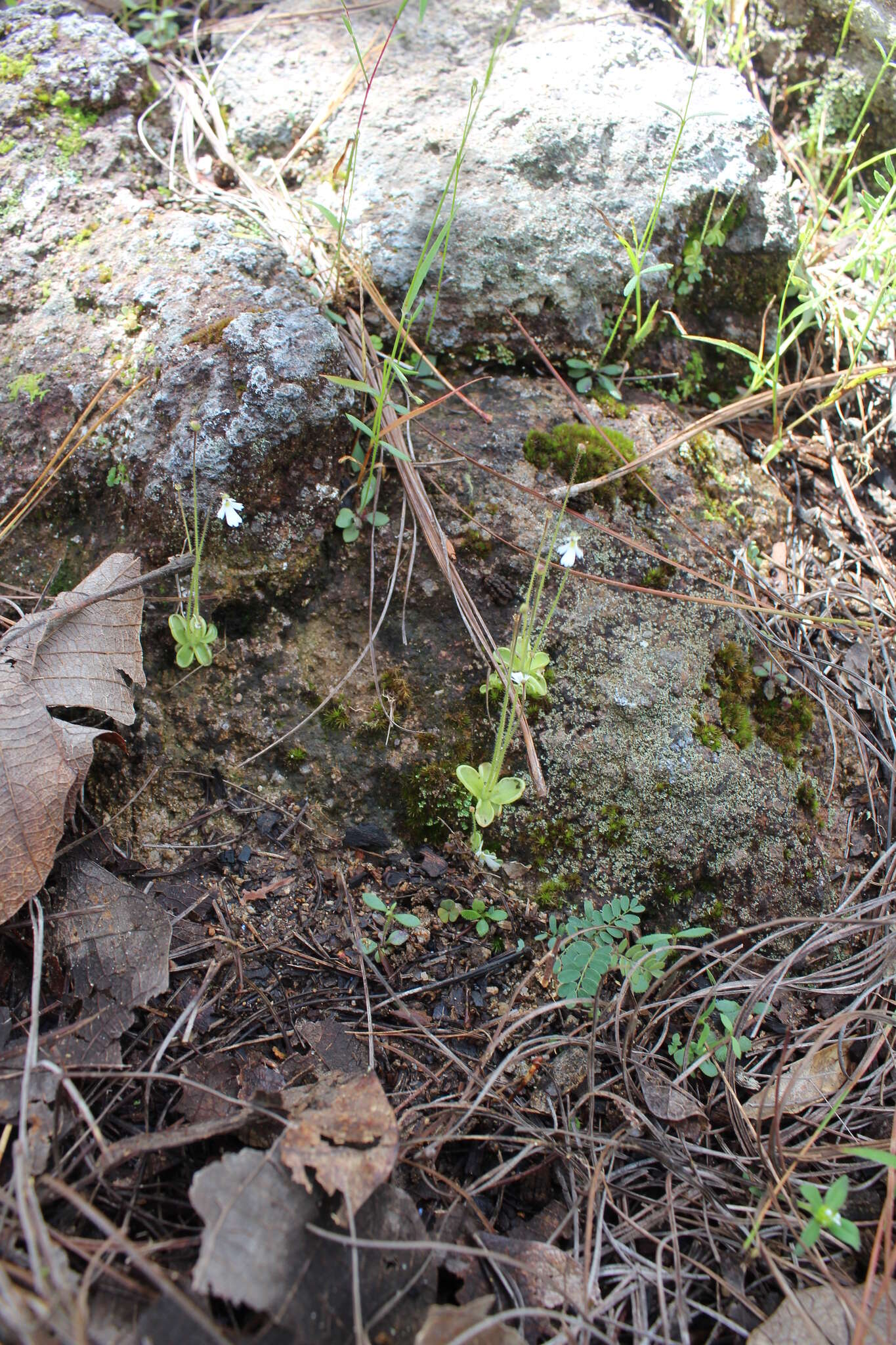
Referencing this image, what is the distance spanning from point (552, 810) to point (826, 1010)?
84 centimetres

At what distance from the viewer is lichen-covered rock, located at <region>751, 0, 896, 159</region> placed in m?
2.96

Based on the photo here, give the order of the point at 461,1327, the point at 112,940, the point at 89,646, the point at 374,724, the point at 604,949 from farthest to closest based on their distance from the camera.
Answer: the point at 374,724, the point at 89,646, the point at 604,949, the point at 112,940, the point at 461,1327

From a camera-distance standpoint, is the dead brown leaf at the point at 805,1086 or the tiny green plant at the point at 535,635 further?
the tiny green plant at the point at 535,635

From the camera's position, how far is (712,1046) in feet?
5.88

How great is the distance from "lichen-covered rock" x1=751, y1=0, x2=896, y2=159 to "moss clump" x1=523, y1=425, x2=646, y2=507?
5.59 ft

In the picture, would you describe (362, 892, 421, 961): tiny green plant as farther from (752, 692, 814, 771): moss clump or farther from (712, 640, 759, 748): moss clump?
(752, 692, 814, 771): moss clump

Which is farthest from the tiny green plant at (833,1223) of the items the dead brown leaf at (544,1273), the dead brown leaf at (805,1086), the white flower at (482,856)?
the white flower at (482,856)

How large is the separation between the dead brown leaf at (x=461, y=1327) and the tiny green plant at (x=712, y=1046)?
68cm

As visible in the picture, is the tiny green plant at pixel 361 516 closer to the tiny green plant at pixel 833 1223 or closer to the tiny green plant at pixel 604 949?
the tiny green plant at pixel 604 949

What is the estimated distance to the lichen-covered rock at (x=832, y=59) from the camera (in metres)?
2.96

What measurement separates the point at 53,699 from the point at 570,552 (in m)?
1.41

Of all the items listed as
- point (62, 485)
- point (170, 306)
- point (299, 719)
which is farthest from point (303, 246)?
point (299, 719)

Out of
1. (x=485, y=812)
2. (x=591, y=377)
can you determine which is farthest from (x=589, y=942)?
(x=591, y=377)

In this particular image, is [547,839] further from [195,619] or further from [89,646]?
[89,646]
